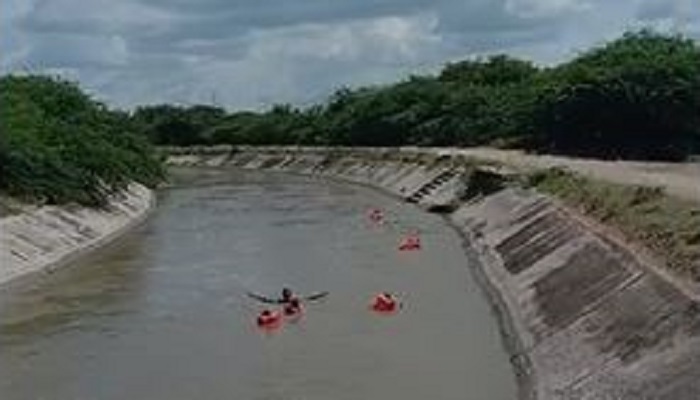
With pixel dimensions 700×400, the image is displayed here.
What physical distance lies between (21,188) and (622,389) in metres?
39.1

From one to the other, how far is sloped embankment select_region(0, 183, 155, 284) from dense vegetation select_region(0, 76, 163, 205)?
99 centimetres

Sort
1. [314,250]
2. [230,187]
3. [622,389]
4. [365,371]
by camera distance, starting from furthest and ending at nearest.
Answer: [230,187]
[314,250]
[365,371]
[622,389]

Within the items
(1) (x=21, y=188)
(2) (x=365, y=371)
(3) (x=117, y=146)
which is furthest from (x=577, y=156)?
(2) (x=365, y=371)

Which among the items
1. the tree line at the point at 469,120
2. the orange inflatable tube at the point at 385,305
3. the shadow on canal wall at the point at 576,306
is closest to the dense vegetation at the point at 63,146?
the tree line at the point at 469,120

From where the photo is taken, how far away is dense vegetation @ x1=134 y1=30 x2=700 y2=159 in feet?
255

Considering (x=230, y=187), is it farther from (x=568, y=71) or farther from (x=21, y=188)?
(x=21, y=188)

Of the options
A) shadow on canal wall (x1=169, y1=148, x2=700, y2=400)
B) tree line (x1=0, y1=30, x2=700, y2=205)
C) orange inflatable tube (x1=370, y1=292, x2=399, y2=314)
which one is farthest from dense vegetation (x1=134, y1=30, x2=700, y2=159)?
orange inflatable tube (x1=370, y1=292, x2=399, y2=314)

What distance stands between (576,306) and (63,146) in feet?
138

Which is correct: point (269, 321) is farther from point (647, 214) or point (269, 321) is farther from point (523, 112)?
point (523, 112)

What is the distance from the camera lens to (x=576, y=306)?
3094cm

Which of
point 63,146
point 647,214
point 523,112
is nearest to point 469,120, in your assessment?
point 523,112

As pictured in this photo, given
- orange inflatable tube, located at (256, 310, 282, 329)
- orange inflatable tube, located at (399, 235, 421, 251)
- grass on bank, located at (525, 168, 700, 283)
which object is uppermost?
grass on bank, located at (525, 168, 700, 283)

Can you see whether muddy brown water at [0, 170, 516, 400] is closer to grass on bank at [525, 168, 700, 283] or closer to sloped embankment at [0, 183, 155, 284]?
sloped embankment at [0, 183, 155, 284]

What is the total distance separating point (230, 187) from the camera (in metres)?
98.4
